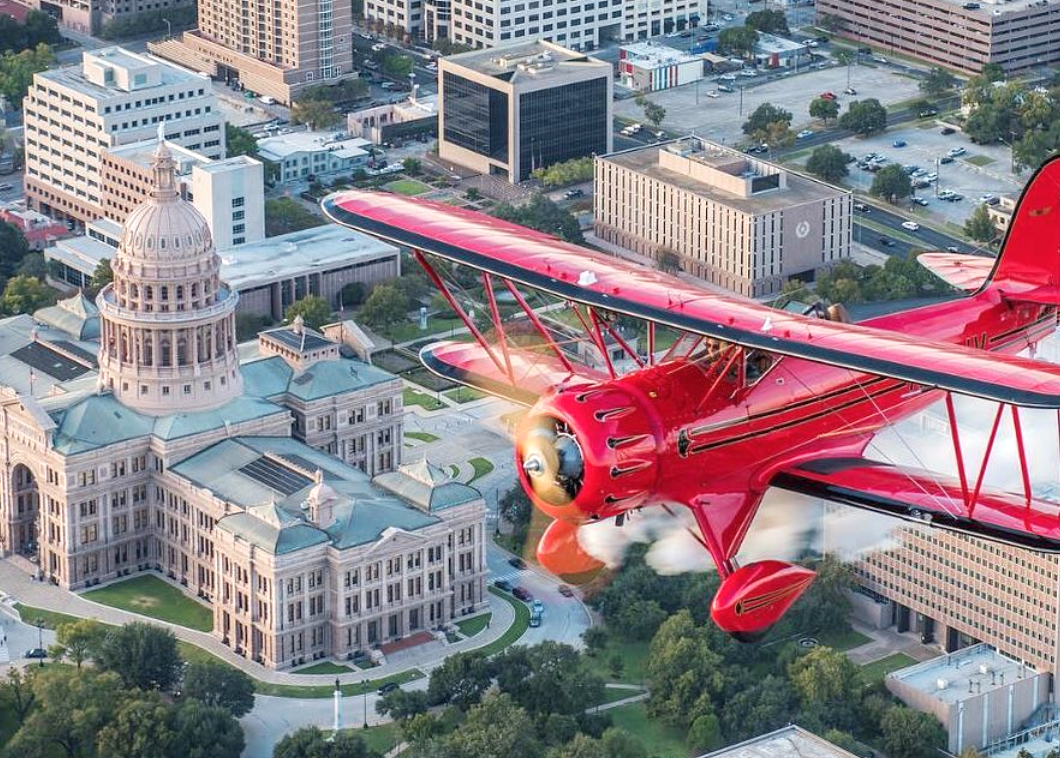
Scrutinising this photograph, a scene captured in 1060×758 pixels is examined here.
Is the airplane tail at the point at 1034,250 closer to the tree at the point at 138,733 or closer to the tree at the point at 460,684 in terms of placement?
the tree at the point at 460,684

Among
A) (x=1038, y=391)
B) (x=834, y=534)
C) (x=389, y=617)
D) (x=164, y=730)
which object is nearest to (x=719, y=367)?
(x=1038, y=391)

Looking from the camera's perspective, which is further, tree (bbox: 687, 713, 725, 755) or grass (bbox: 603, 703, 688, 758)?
grass (bbox: 603, 703, 688, 758)

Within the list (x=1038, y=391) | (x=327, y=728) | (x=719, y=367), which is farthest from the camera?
(x=327, y=728)

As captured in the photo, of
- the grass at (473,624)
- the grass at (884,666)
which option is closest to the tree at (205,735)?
the grass at (473,624)

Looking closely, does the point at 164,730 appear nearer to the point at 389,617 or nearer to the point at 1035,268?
the point at 389,617

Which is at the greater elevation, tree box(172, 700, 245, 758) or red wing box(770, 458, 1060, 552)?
red wing box(770, 458, 1060, 552)

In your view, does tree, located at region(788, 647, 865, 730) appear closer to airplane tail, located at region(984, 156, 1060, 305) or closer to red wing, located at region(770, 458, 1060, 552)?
airplane tail, located at region(984, 156, 1060, 305)

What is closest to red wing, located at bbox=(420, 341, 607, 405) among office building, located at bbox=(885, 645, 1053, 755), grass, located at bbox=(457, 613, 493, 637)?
office building, located at bbox=(885, 645, 1053, 755)
